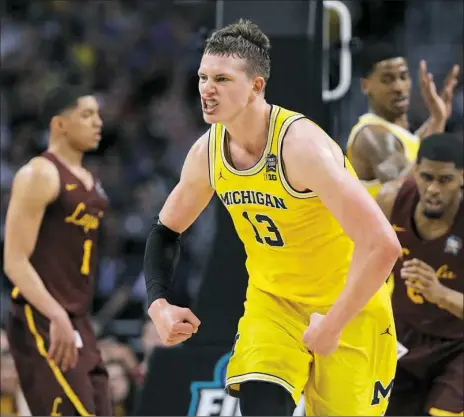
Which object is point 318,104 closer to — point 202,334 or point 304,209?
point 202,334

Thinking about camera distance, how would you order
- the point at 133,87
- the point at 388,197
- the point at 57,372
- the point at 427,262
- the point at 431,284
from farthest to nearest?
the point at 133,87 → the point at 57,372 → the point at 388,197 → the point at 427,262 → the point at 431,284

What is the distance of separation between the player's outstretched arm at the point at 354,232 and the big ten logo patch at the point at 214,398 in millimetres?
2501

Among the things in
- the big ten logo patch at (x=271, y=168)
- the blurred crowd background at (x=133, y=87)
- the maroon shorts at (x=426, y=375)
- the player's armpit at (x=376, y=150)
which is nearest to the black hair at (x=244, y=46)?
the big ten logo patch at (x=271, y=168)

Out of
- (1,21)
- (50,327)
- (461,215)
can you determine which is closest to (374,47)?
(461,215)

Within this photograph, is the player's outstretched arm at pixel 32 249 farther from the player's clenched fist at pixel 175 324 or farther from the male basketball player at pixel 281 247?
the player's clenched fist at pixel 175 324

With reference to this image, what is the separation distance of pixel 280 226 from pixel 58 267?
251cm

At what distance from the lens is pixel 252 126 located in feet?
15.2

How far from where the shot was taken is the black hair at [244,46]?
4.59m

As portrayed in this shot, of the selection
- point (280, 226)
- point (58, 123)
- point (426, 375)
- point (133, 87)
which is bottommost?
point (426, 375)

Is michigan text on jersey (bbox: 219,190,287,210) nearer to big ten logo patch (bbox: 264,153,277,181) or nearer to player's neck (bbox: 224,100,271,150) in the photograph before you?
big ten logo patch (bbox: 264,153,277,181)

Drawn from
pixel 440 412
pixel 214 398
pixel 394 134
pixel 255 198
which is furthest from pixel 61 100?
pixel 440 412

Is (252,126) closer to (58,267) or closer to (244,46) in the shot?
(244,46)

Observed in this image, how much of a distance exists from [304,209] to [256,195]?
0.64ft

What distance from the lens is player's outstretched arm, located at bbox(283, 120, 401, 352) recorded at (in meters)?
4.22
